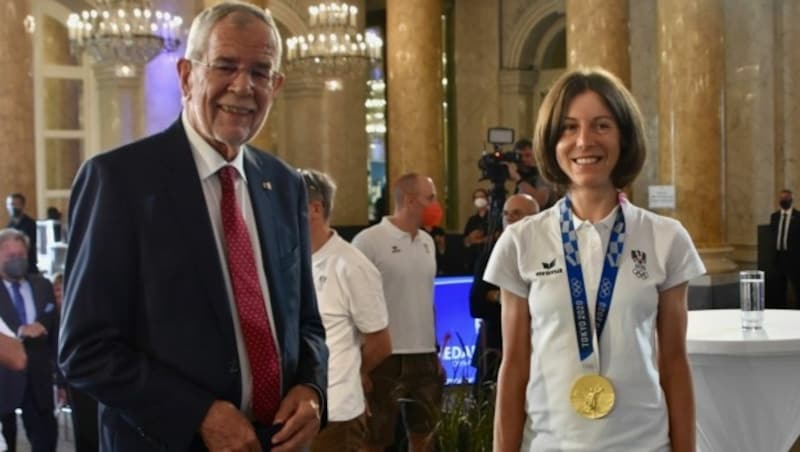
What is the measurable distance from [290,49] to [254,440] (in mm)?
11577

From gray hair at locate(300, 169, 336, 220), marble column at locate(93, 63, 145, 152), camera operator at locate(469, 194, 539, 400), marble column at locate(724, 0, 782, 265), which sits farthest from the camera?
marble column at locate(93, 63, 145, 152)

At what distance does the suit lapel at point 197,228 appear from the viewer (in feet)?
6.84

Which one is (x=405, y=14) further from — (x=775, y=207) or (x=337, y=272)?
(x=337, y=272)

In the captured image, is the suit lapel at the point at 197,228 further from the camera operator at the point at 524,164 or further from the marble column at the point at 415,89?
the marble column at the point at 415,89

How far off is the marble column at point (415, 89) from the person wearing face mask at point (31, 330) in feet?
22.9

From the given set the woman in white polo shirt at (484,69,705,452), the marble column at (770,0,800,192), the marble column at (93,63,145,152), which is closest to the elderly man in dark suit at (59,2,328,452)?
the woman in white polo shirt at (484,69,705,452)

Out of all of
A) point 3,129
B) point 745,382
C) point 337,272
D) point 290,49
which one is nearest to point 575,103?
point 745,382

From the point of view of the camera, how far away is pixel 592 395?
90.7 inches

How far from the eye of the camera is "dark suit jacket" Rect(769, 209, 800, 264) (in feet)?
38.7

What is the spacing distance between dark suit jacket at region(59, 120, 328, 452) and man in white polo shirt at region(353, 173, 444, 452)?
13.3 ft

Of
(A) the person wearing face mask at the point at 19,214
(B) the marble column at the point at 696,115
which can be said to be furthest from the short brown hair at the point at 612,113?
(A) the person wearing face mask at the point at 19,214

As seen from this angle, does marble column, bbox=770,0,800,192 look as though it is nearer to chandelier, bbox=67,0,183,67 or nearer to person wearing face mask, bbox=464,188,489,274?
person wearing face mask, bbox=464,188,489,274

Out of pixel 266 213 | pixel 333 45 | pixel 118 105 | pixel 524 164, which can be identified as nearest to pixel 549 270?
pixel 266 213

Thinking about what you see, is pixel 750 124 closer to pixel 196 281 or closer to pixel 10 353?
pixel 10 353
